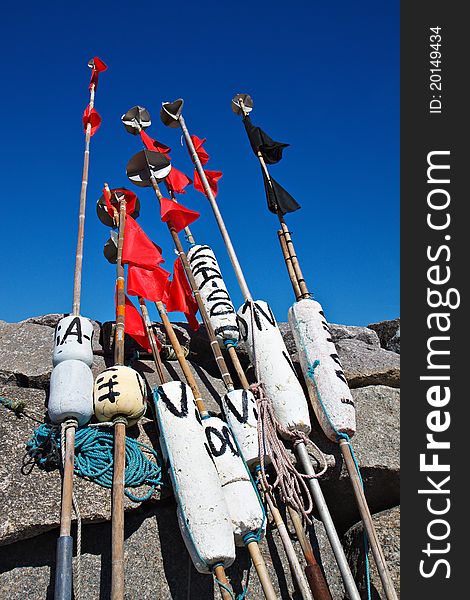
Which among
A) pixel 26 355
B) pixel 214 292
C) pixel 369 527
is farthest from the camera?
pixel 214 292

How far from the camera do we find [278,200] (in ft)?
19.7

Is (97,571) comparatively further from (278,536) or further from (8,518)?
(278,536)

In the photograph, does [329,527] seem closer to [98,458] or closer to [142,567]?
[142,567]

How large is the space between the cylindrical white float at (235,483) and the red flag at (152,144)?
12.1ft

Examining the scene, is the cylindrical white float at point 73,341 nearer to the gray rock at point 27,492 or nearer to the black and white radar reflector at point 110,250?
the gray rock at point 27,492

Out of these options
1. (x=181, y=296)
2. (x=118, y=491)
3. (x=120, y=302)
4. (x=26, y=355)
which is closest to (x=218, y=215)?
(x=181, y=296)

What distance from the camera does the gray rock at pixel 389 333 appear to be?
23.6 ft

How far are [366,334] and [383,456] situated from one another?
2.39 meters

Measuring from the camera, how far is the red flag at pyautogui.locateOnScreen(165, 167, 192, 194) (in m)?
6.21

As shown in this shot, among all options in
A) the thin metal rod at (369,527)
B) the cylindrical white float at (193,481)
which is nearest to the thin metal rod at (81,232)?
the cylindrical white float at (193,481)

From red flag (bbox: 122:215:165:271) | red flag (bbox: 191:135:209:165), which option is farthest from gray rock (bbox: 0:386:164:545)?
red flag (bbox: 191:135:209:165)

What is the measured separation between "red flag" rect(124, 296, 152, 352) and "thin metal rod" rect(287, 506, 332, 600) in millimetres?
2001

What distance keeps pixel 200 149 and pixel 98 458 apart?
4.20 metres

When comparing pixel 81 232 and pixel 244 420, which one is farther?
pixel 81 232
